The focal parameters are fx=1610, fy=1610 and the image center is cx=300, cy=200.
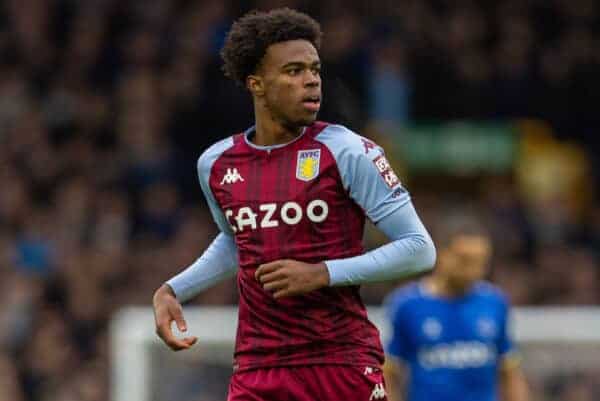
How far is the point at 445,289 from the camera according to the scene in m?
7.25

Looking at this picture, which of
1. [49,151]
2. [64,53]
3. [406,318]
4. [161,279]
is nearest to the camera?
[406,318]

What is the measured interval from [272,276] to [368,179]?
14.6 inches

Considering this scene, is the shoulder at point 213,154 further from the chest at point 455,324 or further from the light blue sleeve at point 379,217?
the chest at point 455,324

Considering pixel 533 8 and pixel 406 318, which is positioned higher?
pixel 533 8

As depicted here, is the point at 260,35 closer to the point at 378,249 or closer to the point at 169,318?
the point at 378,249

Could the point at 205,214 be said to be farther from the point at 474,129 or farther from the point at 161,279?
the point at 474,129

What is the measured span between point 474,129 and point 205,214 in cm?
222

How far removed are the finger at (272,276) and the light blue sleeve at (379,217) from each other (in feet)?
0.43

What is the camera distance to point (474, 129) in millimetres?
12328

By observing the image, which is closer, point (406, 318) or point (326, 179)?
point (326, 179)

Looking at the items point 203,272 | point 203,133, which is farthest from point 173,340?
point 203,133

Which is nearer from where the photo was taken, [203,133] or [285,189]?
[285,189]

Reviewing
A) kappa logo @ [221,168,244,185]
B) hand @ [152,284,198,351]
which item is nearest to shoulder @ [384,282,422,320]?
hand @ [152,284,198,351]

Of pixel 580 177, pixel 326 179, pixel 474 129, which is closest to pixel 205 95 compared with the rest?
pixel 474 129
